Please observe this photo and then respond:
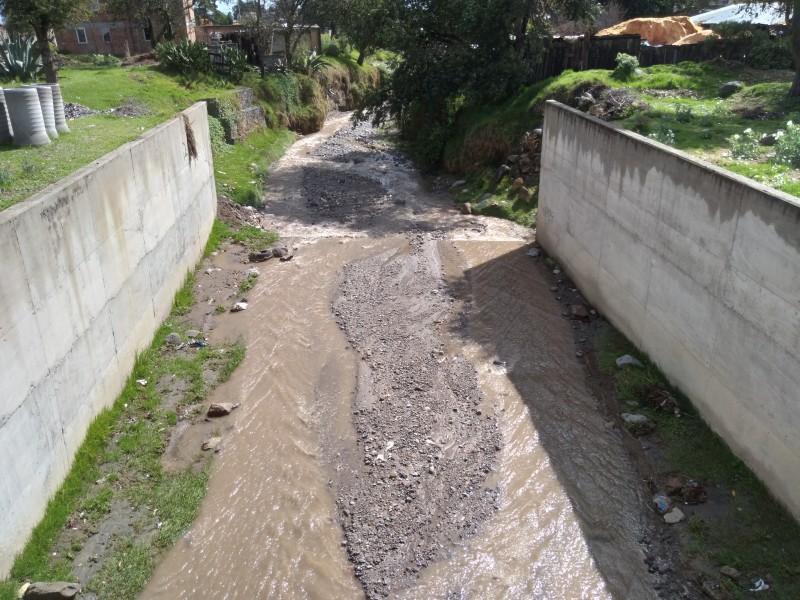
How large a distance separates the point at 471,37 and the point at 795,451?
52.5 ft

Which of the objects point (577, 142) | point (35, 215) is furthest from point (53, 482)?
point (577, 142)

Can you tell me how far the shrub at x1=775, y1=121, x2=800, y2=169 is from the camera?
8695mm

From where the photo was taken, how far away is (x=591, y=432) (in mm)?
7801

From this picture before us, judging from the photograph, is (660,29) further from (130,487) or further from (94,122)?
(130,487)

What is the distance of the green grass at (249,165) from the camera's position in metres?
16.7

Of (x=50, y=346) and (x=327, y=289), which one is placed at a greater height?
(x=50, y=346)

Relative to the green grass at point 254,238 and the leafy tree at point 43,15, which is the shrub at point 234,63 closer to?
the leafy tree at point 43,15

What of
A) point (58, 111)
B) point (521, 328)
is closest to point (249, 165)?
point (58, 111)

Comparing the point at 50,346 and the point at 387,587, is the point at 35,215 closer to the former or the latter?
the point at 50,346

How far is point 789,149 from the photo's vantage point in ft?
29.1

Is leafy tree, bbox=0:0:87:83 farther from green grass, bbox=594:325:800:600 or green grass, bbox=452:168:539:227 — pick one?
green grass, bbox=594:325:800:600

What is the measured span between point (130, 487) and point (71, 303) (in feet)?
6.83

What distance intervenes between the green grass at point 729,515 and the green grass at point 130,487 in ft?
16.8

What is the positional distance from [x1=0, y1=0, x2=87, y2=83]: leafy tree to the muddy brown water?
958 centimetres
